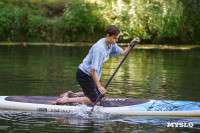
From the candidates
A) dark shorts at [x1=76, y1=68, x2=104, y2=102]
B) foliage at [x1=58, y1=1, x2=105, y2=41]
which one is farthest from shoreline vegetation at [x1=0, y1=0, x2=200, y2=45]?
dark shorts at [x1=76, y1=68, x2=104, y2=102]

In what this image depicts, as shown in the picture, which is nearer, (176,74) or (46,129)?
(46,129)

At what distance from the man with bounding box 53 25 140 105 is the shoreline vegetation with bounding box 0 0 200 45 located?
22647 mm

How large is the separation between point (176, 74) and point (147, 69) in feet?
5.68

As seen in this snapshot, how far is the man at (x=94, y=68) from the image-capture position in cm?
679

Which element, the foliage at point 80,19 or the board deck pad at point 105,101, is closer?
the board deck pad at point 105,101

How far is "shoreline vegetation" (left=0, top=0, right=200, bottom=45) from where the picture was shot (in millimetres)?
29938

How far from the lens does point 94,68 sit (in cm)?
675

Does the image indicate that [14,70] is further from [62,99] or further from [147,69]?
[62,99]

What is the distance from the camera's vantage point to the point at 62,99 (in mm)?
7512

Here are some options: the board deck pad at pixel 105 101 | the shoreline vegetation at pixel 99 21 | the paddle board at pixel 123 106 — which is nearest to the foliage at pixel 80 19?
the shoreline vegetation at pixel 99 21

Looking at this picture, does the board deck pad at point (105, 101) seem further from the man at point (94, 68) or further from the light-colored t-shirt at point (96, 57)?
the light-colored t-shirt at point (96, 57)

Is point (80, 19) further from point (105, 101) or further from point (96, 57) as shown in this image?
point (96, 57)

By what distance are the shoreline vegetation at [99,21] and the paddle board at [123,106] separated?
73.3 feet

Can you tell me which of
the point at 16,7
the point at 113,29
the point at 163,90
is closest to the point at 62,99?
the point at 113,29
